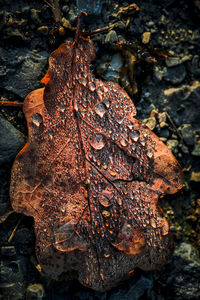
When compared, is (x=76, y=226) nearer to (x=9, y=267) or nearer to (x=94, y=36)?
(x=9, y=267)

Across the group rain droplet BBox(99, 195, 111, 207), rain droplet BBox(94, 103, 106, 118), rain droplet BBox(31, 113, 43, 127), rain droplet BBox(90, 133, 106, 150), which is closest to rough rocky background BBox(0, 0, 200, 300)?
rain droplet BBox(31, 113, 43, 127)

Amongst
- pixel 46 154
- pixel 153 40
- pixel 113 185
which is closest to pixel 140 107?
pixel 153 40

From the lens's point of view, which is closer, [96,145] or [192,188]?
[96,145]

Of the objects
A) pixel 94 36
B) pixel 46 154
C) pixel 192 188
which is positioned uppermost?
pixel 94 36

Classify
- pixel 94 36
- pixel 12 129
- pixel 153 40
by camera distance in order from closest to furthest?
pixel 12 129
pixel 94 36
pixel 153 40

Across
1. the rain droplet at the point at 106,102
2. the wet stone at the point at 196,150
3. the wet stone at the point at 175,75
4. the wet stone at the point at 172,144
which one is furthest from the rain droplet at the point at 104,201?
the wet stone at the point at 175,75

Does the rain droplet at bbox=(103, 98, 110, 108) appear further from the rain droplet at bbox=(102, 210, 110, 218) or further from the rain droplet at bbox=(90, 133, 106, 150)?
the rain droplet at bbox=(102, 210, 110, 218)
